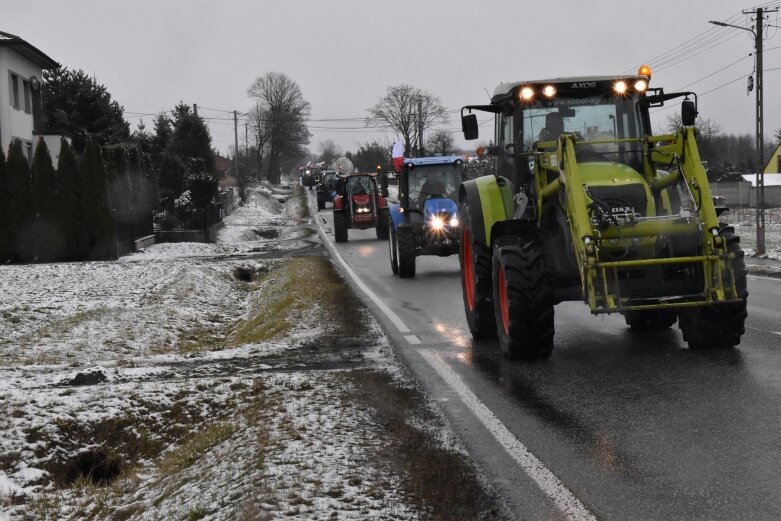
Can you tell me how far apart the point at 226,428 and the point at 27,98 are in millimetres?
38532

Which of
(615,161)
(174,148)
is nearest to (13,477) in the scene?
(615,161)

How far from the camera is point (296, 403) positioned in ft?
25.1

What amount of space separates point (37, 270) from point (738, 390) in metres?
19.9

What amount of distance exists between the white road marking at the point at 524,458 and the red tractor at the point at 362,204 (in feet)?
88.3

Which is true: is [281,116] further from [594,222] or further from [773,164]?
[594,222]

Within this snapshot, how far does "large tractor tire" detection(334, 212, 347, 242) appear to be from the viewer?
34688mm

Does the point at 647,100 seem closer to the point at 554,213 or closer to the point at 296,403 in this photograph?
the point at 554,213

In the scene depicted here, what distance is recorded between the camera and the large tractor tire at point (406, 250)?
19.9 meters

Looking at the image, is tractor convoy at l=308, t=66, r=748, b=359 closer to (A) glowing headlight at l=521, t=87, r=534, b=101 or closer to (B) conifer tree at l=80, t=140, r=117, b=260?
(A) glowing headlight at l=521, t=87, r=534, b=101

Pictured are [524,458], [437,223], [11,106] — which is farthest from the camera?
[11,106]

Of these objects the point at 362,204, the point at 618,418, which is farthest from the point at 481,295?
the point at 362,204

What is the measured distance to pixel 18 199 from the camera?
26.7m

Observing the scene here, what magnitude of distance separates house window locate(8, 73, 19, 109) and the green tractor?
33.2m

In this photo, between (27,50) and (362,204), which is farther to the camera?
(27,50)
